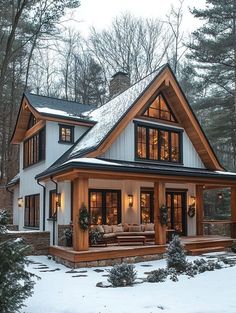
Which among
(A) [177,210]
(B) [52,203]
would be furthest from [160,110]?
(B) [52,203]

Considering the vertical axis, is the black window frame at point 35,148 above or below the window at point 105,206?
above

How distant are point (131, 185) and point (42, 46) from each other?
9.72 metres

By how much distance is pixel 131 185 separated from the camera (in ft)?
48.9

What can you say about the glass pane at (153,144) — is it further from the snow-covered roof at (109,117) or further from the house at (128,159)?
the snow-covered roof at (109,117)

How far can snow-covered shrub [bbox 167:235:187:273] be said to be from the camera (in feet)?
31.1

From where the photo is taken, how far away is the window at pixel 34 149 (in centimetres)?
1570

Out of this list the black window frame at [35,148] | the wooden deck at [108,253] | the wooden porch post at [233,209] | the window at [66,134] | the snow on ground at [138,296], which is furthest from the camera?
the black window frame at [35,148]

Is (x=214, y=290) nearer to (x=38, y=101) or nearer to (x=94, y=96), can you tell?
(x=38, y=101)

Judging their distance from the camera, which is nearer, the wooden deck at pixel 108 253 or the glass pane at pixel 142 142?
the wooden deck at pixel 108 253

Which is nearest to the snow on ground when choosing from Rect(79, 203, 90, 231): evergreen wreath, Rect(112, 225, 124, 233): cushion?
Rect(79, 203, 90, 231): evergreen wreath

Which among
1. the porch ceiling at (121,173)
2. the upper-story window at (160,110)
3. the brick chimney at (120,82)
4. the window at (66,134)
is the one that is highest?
the brick chimney at (120,82)

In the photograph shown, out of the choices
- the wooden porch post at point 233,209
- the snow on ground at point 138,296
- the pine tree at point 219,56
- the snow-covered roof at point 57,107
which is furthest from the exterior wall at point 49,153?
the pine tree at point 219,56

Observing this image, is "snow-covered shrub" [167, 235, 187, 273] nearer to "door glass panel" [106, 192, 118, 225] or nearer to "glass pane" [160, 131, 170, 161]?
"door glass panel" [106, 192, 118, 225]

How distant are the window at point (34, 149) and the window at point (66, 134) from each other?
2.45 feet
